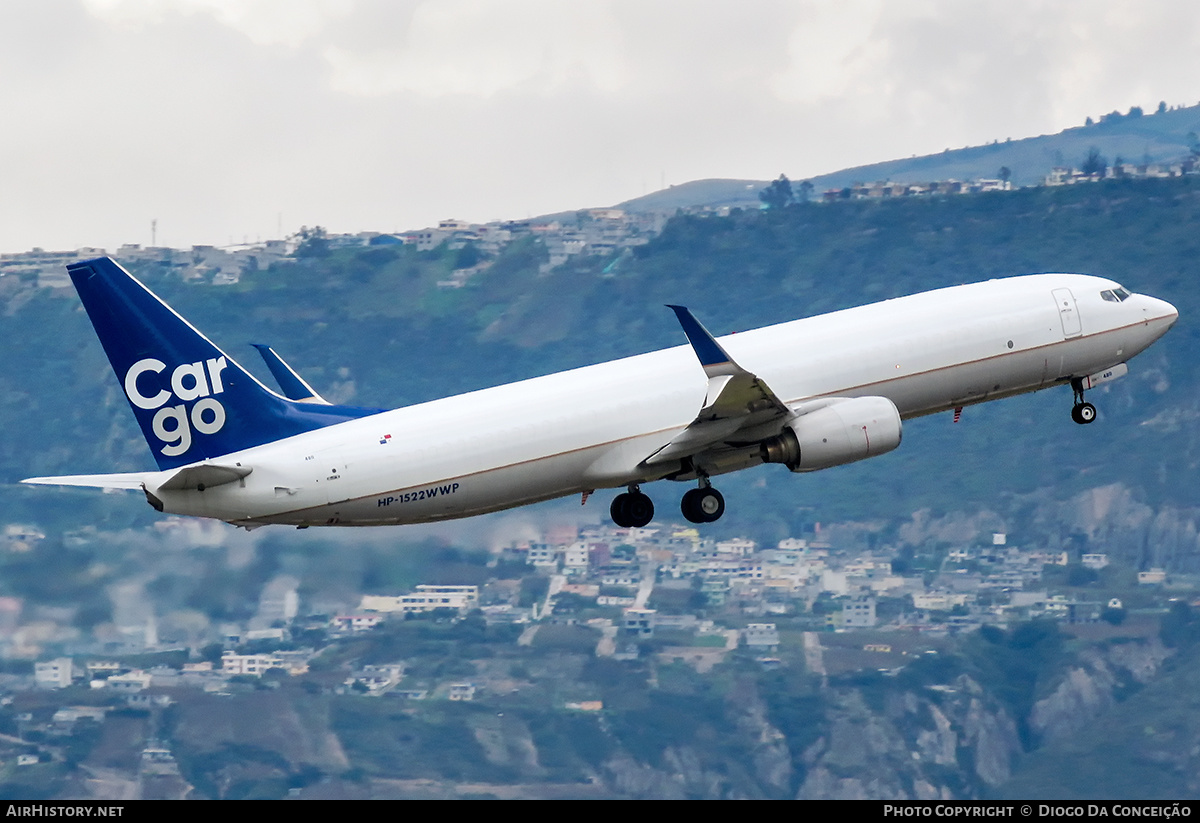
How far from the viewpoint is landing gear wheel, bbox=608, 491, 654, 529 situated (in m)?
61.1

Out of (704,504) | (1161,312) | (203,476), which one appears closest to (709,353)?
(704,504)

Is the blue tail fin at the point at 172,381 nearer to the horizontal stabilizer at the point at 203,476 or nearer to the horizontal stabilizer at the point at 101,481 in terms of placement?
the horizontal stabilizer at the point at 101,481

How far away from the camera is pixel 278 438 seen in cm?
5516

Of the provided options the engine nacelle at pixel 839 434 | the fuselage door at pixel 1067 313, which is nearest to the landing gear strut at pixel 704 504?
the engine nacelle at pixel 839 434

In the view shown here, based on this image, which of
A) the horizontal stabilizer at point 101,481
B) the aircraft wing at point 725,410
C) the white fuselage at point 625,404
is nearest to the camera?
the horizontal stabilizer at point 101,481

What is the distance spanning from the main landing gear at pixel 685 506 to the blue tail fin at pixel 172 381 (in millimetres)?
10931

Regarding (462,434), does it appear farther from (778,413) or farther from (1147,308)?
(1147,308)

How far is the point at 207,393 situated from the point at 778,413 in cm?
1624

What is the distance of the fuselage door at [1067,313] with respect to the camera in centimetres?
6328

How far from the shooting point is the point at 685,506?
6062 cm

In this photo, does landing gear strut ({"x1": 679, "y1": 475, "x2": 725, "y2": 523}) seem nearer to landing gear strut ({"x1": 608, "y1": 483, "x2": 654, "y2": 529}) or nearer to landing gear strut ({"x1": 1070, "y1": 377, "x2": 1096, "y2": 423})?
landing gear strut ({"x1": 608, "y1": 483, "x2": 654, "y2": 529})

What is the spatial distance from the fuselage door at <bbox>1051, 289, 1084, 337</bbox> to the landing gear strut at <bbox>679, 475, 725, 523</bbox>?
1282 cm

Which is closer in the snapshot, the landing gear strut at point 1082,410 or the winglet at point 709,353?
the winglet at point 709,353

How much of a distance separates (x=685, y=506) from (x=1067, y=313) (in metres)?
14.1
